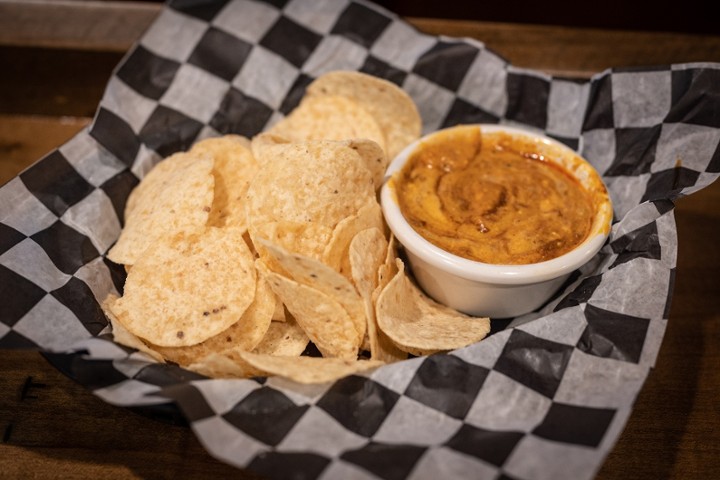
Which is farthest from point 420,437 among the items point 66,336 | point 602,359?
point 66,336

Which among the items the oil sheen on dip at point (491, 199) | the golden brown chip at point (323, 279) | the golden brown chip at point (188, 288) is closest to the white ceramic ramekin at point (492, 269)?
the oil sheen on dip at point (491, 199)

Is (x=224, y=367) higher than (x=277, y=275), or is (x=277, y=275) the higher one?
(x=277, y=275)

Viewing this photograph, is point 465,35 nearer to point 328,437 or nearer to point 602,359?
point 602,359

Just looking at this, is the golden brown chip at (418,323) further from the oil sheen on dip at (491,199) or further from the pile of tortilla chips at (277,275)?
the oil sheen on dip at (491,199)

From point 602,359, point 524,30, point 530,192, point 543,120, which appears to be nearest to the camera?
point 602,359

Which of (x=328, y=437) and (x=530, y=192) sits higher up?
(x=530, y=192)

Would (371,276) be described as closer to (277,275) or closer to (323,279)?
(323,279)

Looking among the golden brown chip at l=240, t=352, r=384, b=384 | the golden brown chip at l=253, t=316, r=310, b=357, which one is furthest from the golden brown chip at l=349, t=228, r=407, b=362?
the golden brown chip at l=253, t=316, r=310, b=357

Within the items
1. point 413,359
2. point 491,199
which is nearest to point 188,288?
point 413,359
